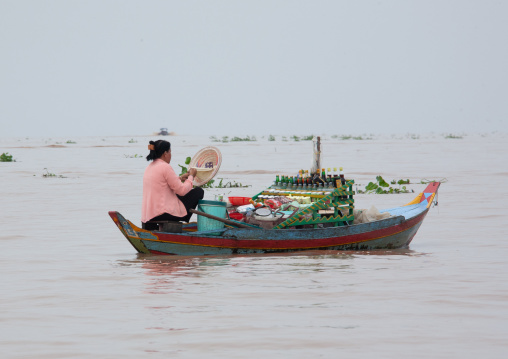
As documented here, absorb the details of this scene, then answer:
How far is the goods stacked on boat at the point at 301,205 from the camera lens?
10.2 meters

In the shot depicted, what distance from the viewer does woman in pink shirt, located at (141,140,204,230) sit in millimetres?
9773

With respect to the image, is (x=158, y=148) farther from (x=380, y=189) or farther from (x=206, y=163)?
(x=380, y=189)

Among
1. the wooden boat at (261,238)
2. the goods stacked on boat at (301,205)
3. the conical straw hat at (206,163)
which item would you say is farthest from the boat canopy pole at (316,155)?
the conical straw hat at (206,163)

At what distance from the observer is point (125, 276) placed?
29.0 feet

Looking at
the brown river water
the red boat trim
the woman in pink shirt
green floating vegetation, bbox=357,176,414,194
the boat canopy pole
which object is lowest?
the brown river water

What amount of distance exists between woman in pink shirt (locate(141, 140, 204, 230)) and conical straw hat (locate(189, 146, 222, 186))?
0.61ft

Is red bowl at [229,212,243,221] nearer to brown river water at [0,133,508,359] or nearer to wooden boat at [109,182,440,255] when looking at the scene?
wooden boat at [109,182,440,255]

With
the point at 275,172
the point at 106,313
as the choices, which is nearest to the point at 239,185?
the point at 275,172

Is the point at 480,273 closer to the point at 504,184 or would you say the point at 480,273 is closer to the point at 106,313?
the point at 106,313

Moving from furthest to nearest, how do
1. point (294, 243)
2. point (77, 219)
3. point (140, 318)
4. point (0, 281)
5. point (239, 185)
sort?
point (239, 185), point (77, 219), point (294, 243), point (0, 281), point (140, 318)

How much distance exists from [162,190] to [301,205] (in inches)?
72.2

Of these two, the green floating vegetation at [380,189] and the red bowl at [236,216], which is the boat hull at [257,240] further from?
the green floating vegetation at [380,189]

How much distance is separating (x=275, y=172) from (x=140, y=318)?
2053cm

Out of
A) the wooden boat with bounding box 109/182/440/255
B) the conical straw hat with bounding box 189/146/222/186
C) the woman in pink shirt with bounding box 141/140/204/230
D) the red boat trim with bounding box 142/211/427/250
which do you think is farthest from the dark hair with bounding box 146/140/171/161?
the red boat trim with bounding box 142/211/427/250
